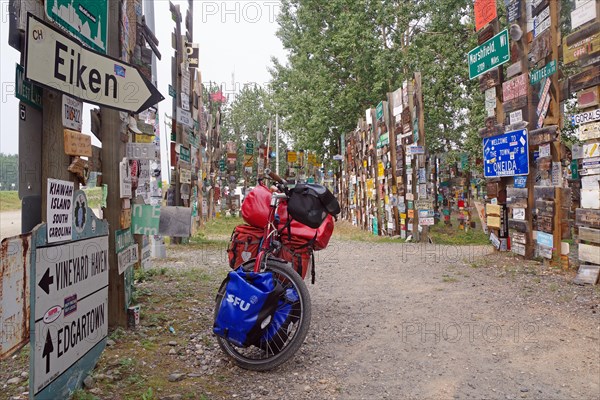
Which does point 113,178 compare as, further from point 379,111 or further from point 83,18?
point 379,111

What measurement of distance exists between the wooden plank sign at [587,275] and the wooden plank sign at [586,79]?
98.2 inches

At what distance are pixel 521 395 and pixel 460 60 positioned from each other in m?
18.4

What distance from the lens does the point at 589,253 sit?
6.48 meters

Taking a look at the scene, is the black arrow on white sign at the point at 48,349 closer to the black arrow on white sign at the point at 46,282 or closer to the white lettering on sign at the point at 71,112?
the black arrow on white sign at the point at 46,282

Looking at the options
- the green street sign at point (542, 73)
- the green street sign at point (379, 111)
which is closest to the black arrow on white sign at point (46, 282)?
the green street sign at point (542, 73)

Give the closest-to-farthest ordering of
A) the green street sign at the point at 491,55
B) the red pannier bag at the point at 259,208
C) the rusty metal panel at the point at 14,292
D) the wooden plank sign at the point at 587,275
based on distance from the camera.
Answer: the rusty metal panel at the point at 14,292, the red pannier bag at the point at 259,208, the wooden plank sign at the point at 587,275, the green street sign at the point at 491,55

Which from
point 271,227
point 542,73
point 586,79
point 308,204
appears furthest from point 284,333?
point 542,73

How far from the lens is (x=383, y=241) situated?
1290 cm

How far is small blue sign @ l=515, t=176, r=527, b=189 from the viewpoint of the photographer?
8305 mm

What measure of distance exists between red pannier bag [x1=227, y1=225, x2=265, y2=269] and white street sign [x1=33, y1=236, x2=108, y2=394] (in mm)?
1248

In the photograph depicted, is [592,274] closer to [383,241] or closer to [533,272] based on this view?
[533,272]

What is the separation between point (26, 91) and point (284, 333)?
8.06 feet

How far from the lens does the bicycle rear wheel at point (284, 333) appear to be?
3650 mm

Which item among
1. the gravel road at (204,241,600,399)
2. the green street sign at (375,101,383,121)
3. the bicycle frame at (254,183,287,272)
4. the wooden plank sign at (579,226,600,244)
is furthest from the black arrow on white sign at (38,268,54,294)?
the green street sign at (375,101,383,121)
